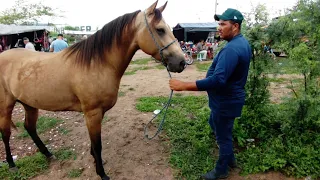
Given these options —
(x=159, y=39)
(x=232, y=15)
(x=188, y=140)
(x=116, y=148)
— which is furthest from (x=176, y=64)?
(x=116, y=148)

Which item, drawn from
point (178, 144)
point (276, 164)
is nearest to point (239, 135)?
point (276, 164)

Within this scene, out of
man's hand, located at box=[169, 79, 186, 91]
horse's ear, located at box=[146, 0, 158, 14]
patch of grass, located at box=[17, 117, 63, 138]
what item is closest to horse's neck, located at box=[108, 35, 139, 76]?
horse's ear, located at box=[146, 0, 158, 14]

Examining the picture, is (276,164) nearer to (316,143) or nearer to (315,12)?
(316,143)

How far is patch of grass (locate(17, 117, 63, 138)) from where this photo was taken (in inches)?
171

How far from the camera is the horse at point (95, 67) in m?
2.41

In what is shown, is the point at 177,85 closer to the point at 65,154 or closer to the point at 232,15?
the point at 232,15

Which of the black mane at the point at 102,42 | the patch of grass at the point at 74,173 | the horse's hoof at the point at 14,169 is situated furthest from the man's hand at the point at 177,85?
the horse's hoof at the point at 14,169

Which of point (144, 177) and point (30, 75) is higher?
point (30, 75)

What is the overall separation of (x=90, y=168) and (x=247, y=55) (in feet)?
8.26

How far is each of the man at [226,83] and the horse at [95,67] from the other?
13.7 inches

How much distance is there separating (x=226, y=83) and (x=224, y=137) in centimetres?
67

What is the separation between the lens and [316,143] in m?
3.06

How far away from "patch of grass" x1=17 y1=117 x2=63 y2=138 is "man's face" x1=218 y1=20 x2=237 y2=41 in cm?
383

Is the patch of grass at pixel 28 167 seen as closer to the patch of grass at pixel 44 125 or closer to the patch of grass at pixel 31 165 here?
the patch of grass at pixel 31 165
